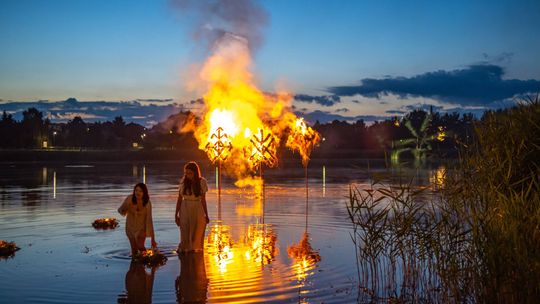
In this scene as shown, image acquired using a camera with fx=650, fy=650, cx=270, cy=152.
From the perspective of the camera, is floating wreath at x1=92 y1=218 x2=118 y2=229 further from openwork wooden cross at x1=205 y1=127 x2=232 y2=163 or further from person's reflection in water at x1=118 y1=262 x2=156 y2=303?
openwork wooden cross at x1=205 y1=127 x2=232 y2=163

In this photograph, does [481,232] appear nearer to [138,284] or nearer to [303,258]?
[303,258]

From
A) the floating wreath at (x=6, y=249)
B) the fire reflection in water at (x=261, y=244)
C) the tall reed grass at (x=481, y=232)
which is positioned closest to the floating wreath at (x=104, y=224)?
the fire reflection in water at (x=261, y=244)

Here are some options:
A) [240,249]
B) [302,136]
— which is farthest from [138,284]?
[302,136]

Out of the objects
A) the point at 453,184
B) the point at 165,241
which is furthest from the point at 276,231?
the point at 453,184

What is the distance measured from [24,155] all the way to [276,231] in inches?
3776

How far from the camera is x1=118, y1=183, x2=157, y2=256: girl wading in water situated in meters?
13.7

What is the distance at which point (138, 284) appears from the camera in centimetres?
1125

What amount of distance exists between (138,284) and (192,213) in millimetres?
3401

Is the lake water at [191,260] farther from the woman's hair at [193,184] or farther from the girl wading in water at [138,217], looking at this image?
the woman's hair at [193,184]

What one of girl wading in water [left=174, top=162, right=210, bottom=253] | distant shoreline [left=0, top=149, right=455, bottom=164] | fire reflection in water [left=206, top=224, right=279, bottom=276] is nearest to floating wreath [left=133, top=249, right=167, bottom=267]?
fire reflection in water [left=206, top=224, right=279, bottom=276]

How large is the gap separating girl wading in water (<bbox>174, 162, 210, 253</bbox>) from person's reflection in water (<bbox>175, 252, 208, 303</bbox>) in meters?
0.37

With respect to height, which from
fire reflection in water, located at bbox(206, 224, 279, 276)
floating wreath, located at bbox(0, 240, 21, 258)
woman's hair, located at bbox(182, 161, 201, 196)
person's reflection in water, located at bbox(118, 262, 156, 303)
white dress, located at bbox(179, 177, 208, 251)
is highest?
woman's hair, located at bbox(182, 161, 201, 196)

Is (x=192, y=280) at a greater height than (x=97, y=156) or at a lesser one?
lesser

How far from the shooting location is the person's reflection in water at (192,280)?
10.3 metres
